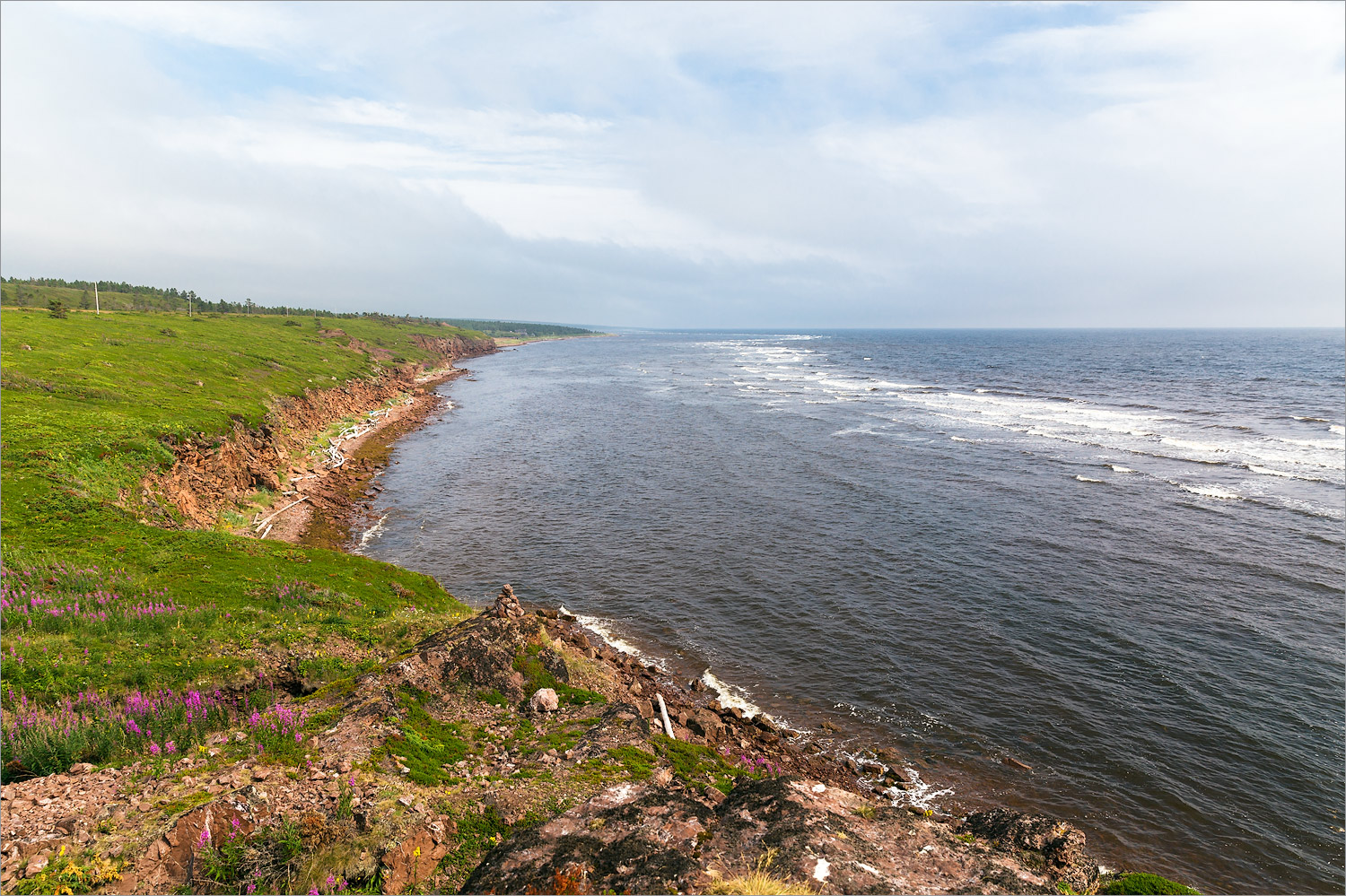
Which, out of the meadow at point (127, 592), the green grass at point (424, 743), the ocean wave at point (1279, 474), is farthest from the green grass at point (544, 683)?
the ocean wave at point (1279, 474)

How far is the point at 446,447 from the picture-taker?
64.4 m

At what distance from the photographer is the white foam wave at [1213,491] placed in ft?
142

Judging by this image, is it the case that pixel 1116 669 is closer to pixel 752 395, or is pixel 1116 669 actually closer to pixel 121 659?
pixel 121 659

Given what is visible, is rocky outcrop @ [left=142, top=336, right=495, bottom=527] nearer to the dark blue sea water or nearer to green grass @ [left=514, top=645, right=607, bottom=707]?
the dark blue sea water

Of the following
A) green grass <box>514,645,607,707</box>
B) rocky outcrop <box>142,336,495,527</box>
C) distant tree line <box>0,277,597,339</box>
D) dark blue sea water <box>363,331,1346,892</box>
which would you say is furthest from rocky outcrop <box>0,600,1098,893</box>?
distant tree line <box>0,277,597,339</box>

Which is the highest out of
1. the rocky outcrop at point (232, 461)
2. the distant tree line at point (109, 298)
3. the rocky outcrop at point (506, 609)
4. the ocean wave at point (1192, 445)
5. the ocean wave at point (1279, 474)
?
the distant tree line at point (109, 298)

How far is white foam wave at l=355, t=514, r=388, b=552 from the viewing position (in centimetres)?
3712

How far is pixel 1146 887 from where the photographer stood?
9.80 m

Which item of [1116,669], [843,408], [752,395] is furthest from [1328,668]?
[752,395]

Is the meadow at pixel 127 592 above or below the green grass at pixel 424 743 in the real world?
above

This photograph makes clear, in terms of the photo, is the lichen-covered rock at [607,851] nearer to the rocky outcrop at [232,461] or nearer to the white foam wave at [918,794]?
the white foam wave at [918,794]

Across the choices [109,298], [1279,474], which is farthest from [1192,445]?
[109,298]

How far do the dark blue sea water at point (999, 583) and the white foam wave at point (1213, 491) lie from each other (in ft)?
0.77

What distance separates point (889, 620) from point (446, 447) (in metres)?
51.4
